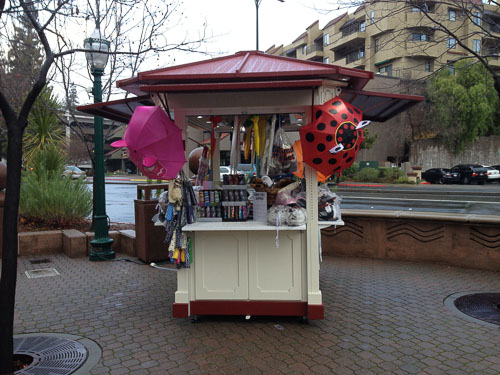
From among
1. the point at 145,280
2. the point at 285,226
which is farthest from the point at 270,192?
the point at 145,280

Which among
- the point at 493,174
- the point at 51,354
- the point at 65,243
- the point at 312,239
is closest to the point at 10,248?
the point at 51,354

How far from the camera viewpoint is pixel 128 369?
3.66 meters

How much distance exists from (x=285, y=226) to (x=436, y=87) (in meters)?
36.4

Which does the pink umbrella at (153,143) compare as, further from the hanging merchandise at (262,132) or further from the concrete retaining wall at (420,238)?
the concrete retaining wall at (420,238)

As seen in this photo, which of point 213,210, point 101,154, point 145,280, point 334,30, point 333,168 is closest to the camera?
point 333,168

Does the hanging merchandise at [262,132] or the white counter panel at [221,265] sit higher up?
the hanging merchandise at [262,132]

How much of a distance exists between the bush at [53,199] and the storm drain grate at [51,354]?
237 inches

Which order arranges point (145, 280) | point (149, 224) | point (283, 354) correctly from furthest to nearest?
point (149, 224), point (145, 280), point (283, 354)

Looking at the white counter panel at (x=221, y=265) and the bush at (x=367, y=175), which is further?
the bush at (x=367, y=175)

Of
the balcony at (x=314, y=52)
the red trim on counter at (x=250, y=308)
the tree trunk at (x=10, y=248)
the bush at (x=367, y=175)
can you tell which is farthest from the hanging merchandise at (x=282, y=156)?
the balcony at (x=314, y=52)

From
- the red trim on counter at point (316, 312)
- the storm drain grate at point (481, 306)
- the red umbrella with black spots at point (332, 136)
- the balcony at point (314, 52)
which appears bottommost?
the storm drain grate at point (481, 306)

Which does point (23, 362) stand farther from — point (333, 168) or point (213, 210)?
point (333, 168)

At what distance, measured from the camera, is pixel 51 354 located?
155 inches

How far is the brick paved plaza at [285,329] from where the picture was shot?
3711 millimetres
